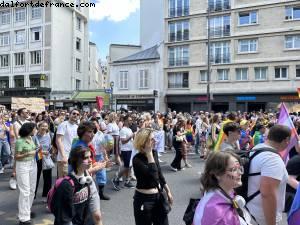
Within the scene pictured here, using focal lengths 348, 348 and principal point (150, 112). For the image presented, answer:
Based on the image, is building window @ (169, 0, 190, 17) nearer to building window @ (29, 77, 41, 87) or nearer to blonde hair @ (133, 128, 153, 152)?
building window @ (29, 77, 41, 87)

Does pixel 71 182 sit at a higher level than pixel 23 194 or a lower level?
higher

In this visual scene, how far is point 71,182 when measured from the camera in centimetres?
336

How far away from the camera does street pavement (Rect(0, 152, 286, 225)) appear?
5789 mm

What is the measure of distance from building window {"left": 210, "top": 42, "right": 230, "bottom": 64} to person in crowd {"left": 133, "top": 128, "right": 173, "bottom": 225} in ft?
100

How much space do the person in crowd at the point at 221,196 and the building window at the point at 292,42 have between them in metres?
31.0

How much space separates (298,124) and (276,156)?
6.87m

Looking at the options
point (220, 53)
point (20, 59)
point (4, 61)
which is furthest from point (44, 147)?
point (4, 61)

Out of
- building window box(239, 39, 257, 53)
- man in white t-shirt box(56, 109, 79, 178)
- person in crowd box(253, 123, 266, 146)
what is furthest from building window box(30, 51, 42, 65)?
man in white t-shirt box(56, 109, 79, 178)

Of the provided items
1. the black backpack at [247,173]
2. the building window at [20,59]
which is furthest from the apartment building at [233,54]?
the black backpack at [247,173]

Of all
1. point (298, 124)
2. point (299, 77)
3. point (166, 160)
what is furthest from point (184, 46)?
point (298, 124)

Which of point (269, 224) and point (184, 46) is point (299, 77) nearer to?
point (184, 46)

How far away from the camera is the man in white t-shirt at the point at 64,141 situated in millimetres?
6324

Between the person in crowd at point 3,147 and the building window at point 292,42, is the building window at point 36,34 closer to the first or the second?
the building window at point 292,42

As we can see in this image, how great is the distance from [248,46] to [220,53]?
2.70m
